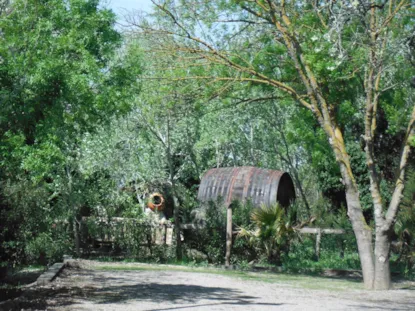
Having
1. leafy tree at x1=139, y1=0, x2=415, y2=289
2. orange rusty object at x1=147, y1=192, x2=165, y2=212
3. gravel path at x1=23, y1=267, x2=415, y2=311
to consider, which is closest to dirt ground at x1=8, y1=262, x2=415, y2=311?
gravel path at x1=23, y1=267, x2=415, y2=311

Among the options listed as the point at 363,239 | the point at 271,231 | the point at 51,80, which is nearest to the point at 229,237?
the point at 271,231

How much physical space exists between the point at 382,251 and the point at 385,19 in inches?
191

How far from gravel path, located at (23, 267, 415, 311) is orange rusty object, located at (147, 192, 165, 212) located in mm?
15808

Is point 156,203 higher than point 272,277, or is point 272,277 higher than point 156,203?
point 156,203

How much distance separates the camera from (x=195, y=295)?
34.6 ft

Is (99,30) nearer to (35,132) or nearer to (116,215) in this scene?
(35,132)

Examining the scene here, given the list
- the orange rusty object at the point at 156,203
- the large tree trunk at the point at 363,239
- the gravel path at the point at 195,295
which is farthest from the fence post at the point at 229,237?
the orange rusty object at the point at 156,203

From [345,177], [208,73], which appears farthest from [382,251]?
[208,73]

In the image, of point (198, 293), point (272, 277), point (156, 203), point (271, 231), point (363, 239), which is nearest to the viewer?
point (198, 293)

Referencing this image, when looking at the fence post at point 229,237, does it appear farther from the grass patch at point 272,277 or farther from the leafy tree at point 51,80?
the leafy tree at point 51,80

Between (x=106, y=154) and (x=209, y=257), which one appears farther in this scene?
(x=106, y=154)

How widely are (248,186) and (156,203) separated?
38.8 ft

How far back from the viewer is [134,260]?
60.2 feet

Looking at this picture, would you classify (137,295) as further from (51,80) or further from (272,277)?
(272,277)
